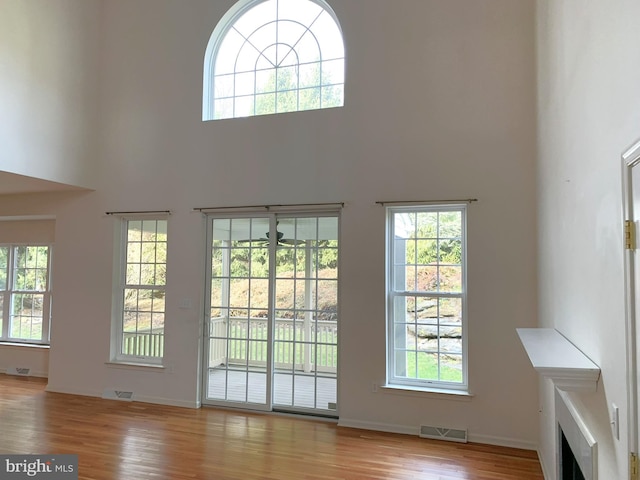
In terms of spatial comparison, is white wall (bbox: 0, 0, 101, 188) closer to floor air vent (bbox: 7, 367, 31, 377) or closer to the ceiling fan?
the ceiling fan

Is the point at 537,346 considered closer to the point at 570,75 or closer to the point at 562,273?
the point at 562,273

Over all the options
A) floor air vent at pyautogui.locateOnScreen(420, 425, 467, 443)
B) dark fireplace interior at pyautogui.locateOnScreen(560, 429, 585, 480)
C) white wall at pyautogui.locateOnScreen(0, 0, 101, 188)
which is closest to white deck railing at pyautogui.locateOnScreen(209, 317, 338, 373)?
floor air vent at pyautogui.locateOnScreen(420, 425, 467, 443)

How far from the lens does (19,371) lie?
6391 millimetres

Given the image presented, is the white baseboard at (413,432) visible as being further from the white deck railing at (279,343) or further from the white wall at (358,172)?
the white deck railing at (279,343)

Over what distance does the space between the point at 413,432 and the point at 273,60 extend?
14.0 feet

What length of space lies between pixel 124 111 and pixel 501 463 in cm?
554

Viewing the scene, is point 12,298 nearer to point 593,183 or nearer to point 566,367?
point 566,367

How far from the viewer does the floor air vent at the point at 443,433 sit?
4.02 metres

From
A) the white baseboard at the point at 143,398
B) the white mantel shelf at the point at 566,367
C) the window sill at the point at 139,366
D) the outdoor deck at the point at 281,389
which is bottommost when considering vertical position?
the white baseboard at the point at 143,398

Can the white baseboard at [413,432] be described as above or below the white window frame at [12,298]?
below

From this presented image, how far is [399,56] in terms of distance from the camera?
4.42m

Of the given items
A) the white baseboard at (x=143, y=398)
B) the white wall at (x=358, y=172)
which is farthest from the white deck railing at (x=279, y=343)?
the white baseboard at (x=143, y=398)

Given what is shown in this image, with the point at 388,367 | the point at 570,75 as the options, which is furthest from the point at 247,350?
the point at 570,75

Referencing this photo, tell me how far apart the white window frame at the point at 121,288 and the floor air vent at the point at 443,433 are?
317 centimetres
